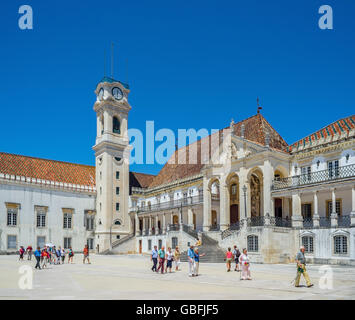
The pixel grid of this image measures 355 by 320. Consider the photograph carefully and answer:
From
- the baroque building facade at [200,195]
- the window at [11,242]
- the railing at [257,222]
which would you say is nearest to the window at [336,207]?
the baroque building facade at [200,195]

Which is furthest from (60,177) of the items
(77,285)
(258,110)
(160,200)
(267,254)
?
(77,285)

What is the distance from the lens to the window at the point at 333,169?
2900 centimetres

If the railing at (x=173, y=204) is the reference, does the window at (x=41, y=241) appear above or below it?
below

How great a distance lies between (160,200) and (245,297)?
40.1 m

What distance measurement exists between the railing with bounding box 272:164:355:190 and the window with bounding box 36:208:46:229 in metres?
29.1

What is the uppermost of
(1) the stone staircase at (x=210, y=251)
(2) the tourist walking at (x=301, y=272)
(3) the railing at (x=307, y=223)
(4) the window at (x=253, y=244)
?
(3) the railing at (x=307, y=223)

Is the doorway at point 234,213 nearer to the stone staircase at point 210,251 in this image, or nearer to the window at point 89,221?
the stone staircase at point 210,251

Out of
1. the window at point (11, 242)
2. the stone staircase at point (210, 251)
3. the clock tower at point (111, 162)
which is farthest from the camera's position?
the clock tower at point (111, 162)

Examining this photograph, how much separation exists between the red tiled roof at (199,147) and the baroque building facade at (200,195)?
0.56 ft

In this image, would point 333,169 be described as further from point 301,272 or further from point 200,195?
point 301,272

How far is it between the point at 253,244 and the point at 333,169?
782 cm

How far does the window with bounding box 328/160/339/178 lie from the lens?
2900 cm

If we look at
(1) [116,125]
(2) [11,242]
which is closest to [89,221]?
(2) [11,242]

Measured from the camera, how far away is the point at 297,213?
29.1m
